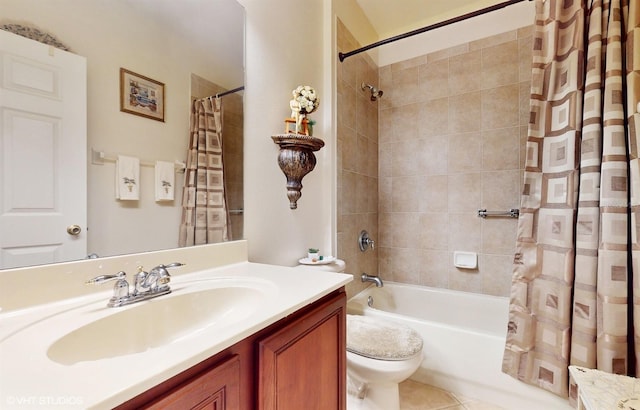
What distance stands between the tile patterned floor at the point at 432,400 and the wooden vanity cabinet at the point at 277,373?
819 millimetres

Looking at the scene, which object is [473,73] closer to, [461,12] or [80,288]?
[461,12]

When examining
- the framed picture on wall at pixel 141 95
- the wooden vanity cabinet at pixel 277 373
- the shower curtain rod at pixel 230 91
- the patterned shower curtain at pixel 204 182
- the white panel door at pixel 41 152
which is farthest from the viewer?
the shower curtain rod at pixel 230 91

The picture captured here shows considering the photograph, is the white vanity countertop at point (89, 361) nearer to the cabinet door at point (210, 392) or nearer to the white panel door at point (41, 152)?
the cabinet door at point (210, 392)

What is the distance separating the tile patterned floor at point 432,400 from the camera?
1482mm

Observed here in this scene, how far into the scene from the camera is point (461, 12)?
2.19m

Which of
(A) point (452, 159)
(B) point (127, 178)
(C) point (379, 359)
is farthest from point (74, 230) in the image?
(A) point (452, 159)

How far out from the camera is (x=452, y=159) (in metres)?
2.19

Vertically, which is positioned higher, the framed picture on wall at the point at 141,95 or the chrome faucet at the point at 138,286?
the framed picture on wall at the point at 141,95

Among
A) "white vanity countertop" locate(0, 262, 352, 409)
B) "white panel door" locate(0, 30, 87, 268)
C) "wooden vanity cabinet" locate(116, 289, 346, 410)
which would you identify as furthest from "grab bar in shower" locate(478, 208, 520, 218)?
"white panel door" locate(0, 30, 87, 268)

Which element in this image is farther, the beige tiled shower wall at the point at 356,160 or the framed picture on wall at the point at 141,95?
the beige tiled shower wall at the point at 356,160

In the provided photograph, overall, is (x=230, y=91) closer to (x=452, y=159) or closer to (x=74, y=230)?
(x=74, y=230)

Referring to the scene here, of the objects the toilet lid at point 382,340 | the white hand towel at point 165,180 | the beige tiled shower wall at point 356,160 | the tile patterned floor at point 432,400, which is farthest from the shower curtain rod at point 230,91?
the tile patterned floor at point 432,400

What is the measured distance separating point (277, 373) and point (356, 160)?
5.42 ft

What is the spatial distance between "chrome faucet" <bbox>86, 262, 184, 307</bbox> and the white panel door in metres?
0.13
